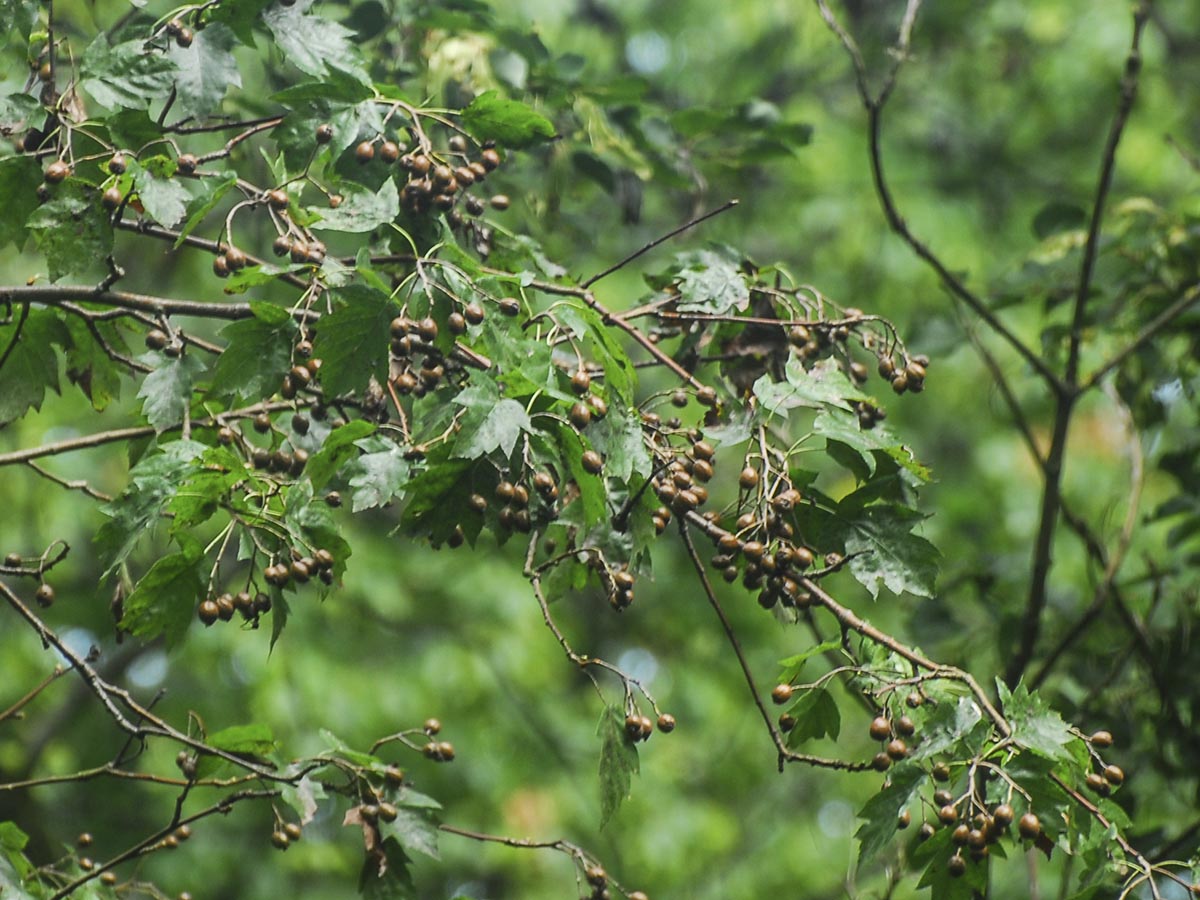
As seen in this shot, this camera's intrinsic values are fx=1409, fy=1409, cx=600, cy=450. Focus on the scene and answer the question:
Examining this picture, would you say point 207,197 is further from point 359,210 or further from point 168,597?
point 168,597

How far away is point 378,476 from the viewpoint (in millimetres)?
1670

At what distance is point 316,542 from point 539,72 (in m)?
1.35

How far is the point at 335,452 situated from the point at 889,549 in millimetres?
705

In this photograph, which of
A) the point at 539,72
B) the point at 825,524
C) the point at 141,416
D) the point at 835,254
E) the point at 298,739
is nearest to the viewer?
the point at 825,524

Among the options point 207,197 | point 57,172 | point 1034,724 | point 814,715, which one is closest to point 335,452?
point 207,197

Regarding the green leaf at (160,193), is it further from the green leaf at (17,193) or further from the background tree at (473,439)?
the green leaf at (17,193)

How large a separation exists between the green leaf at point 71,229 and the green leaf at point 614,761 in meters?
0.88

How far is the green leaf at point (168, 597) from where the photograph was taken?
1.72 meters

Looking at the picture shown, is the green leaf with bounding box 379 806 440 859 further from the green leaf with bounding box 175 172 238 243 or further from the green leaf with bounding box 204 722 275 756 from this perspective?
the green leaf with bounding box 175 172 238 243

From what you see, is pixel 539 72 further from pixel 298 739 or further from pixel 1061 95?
pixel 1061 95

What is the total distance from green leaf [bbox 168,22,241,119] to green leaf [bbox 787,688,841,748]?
1092 millimetres

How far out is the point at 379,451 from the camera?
170 centimetres

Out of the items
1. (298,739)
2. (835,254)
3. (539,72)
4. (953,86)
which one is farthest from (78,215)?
(953,86)

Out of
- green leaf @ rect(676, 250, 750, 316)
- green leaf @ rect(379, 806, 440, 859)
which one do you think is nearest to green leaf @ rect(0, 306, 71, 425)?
green leaf @ rect(379, 806, 440, 859)
